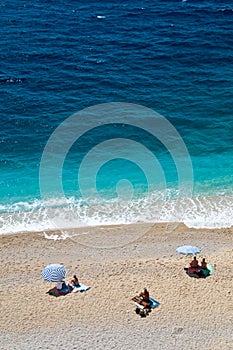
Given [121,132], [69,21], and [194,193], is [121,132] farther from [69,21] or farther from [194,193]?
[69,21]

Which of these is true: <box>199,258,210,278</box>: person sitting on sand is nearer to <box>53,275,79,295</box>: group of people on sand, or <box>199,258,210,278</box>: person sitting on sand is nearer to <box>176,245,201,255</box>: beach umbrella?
<box>176,245,201,255</box>: beach umbrella

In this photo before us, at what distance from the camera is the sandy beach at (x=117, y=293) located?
31594 mm

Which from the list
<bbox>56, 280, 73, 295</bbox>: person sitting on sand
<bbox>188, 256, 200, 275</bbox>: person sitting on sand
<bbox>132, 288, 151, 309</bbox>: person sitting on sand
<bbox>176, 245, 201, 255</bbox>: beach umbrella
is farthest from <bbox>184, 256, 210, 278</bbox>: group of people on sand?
<bbox>56, 280, 73, 295</bbox>: person sitting on sand

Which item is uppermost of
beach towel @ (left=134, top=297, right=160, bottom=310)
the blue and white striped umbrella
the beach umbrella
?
the beach umbrella

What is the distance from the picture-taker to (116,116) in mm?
55719

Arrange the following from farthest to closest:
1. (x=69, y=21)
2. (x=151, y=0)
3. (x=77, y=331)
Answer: (x=151, y=0) < (x=69, y=21) < (x=77, y=331)

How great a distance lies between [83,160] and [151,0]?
3880cm

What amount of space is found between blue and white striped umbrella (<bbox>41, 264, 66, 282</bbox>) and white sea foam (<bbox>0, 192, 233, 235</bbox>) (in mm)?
7668

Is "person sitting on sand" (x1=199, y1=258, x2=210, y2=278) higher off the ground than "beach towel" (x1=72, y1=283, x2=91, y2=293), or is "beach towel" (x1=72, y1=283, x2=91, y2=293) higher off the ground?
"person sitting on sand" (x1=199, y1=258, x2=210, y2=278)

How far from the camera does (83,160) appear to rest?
50.6 m

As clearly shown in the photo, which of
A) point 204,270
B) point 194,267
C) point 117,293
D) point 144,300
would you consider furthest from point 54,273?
point 204,270

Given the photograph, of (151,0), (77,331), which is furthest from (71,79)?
(77,331)

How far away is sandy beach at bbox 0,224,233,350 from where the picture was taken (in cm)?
3159

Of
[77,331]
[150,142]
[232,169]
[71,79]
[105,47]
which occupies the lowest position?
[77,331]
